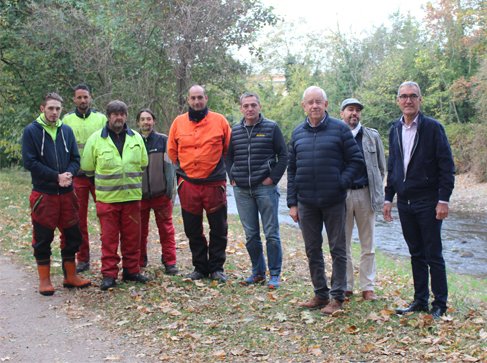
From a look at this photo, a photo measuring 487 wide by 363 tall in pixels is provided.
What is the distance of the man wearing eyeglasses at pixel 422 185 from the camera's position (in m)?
5.53

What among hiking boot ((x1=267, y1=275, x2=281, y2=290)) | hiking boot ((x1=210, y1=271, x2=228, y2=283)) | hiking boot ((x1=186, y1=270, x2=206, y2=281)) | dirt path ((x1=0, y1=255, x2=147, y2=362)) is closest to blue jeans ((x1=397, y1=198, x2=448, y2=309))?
hiking boot ((x1=267, y1=275, x2=281, y2=290))

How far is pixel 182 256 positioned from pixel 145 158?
2.65 m

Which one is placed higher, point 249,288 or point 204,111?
point 204,111

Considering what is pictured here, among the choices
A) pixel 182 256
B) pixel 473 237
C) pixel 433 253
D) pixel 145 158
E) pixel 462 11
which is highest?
pixel 462 11

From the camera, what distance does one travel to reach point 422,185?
5.62 m

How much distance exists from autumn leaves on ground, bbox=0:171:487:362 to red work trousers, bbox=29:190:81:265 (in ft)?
2.07

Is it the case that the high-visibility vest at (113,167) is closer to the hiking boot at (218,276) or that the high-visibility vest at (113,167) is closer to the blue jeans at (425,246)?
the hiking boot at (218,276)

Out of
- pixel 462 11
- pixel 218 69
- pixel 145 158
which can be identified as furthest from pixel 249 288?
pixel 462 11

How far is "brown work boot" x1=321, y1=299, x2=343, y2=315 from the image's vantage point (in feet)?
19.3

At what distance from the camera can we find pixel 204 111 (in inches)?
277

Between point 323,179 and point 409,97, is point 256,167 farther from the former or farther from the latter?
point 409,97

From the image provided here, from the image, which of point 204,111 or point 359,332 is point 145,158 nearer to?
point 204,111

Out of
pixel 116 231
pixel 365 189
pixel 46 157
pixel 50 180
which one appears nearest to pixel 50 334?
pixel 116 231

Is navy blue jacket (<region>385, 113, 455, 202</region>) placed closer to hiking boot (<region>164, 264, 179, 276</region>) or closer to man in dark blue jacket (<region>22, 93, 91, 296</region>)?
hiking boot (<region>164, 264, 179, 276</region>)
